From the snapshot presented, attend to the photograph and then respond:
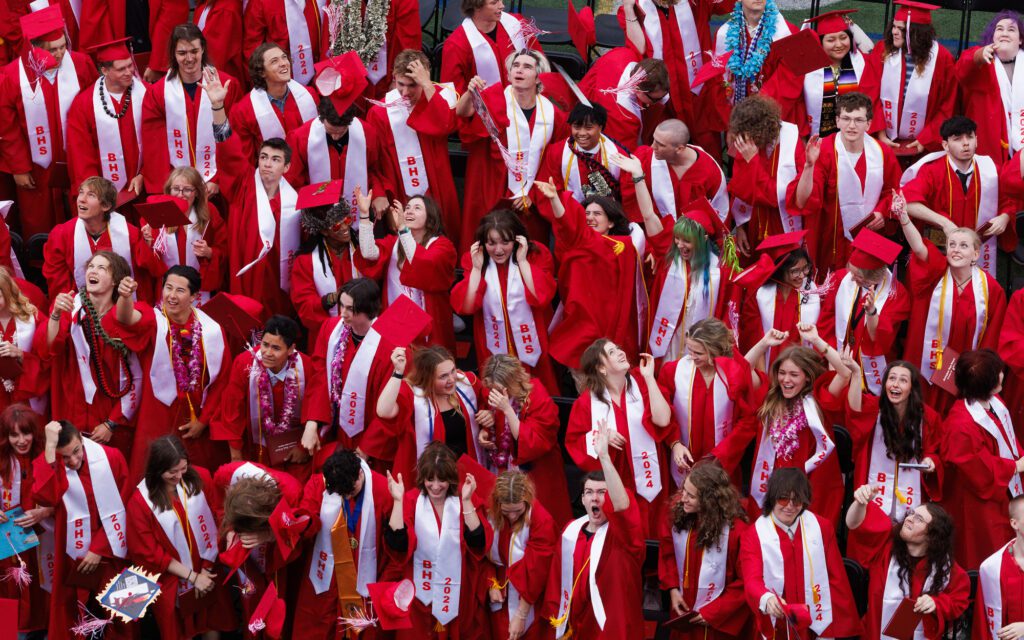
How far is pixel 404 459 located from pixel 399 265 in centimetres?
106

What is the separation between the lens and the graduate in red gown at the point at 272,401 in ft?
25.6

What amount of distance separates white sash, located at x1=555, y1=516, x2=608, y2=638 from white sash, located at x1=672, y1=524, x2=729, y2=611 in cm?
33

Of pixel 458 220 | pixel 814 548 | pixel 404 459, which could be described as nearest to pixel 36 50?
pixel 458 220

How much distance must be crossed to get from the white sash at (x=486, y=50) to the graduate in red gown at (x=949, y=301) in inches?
89.2

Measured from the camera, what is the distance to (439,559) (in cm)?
723

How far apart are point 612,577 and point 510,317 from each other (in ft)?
4.89

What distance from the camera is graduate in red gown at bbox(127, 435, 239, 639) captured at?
739cm

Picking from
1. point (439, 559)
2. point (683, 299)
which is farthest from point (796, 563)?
point (683, 299)

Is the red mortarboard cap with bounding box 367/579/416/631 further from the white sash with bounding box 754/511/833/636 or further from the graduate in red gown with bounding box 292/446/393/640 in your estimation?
the white sash with bounding box 754/511/833/636

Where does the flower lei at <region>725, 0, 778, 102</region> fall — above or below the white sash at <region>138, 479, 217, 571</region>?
above

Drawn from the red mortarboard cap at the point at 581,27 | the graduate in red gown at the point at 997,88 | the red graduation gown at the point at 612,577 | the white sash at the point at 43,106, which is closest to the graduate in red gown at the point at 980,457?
the red graduation gown at the point at 612,577

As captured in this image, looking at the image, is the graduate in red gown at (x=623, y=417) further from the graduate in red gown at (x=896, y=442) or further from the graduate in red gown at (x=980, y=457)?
Result: the graduate in red gown at (x=980, y=457)

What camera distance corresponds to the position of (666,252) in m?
8.35

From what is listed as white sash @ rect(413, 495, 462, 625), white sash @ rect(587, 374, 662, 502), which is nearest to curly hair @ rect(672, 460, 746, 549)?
white sash @ rect(587, 374, 662, 502)
